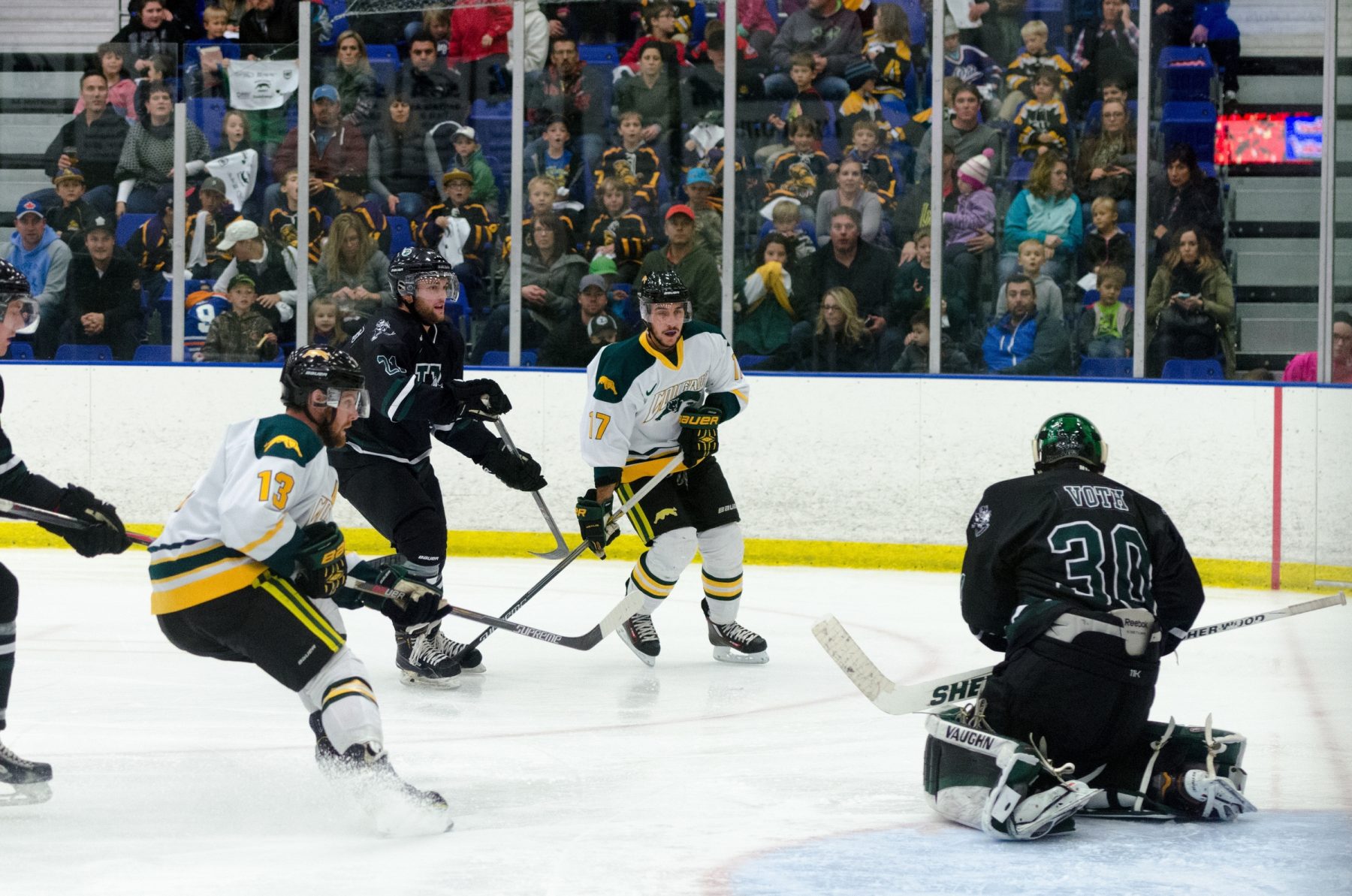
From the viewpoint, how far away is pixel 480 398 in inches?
178

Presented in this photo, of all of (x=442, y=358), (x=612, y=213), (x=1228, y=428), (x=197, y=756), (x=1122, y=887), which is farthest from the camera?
(x=612, y=213)

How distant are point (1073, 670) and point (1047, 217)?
4.38 meters

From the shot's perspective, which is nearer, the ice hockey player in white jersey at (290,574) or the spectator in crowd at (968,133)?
the ice hockey player in white jersey at (290,574)

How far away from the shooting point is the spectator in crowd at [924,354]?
6.96 m

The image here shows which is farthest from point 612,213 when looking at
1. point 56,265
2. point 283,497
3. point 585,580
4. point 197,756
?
point 283,497

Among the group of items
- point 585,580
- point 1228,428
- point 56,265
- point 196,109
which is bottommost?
point 585,580

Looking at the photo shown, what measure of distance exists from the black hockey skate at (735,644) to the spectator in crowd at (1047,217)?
266 centimetres

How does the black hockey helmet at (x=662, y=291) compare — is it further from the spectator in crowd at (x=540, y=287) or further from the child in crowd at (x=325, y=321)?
the child in crowd at (x=325, y=321)

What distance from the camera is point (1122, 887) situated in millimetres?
2629

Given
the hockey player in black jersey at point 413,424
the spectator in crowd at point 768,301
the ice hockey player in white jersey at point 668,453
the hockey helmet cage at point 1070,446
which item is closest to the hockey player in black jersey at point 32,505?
the hockey player in black jersey at point 413,424

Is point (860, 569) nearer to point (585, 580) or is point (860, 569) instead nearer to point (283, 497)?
point (585, 580)

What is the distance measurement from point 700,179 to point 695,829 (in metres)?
4.69

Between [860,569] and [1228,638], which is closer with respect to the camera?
[1228,638]

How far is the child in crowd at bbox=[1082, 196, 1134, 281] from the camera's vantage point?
6832mm
